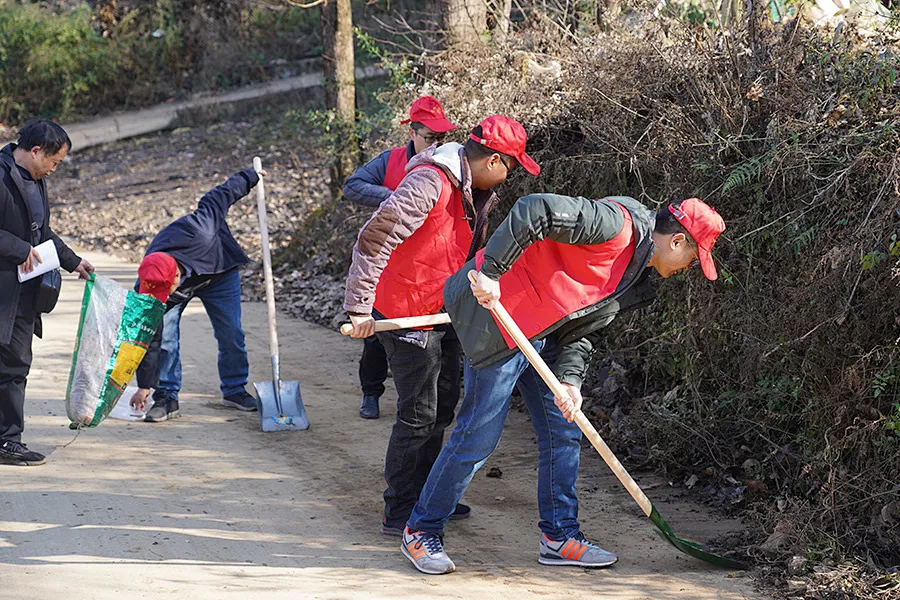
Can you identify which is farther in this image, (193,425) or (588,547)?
(193,425)

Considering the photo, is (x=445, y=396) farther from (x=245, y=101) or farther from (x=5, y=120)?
(x=5, y=120)

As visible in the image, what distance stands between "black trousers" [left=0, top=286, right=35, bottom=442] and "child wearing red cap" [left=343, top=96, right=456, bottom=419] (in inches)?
76.4

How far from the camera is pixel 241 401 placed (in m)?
6.59

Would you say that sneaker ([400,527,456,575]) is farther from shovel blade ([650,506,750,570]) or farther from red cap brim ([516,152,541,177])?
red cap brim ([516,152,541,177])

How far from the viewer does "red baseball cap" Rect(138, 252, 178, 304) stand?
5688 mm

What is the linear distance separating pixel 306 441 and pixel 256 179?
1.74 meters

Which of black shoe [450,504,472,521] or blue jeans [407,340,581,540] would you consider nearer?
blue jeans [407,340,581,540]

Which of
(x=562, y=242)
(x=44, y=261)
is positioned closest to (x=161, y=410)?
(x=44, y=261)

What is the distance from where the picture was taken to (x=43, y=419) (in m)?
6.20

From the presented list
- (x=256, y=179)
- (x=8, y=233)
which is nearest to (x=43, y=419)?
(x=8, y=233)

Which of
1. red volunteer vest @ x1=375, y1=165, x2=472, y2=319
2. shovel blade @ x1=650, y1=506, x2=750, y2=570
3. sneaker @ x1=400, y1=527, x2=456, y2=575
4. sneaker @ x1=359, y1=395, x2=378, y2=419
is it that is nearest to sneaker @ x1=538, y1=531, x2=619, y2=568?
shovel blade @ x1=650, y1=506, x2=750, y2=570

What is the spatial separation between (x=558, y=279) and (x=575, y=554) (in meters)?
1.19

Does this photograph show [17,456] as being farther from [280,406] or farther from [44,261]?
[280,406]

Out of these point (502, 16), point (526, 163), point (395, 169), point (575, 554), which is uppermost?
point (502, 16)
